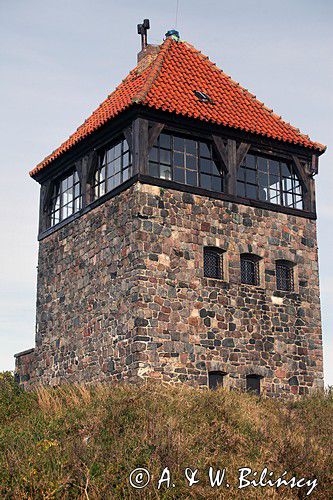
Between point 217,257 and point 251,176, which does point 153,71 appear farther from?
point 217,257

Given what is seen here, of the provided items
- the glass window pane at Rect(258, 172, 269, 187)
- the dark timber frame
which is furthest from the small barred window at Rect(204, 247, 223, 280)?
the glass window pane at Rect(258, 172, 269, 187)

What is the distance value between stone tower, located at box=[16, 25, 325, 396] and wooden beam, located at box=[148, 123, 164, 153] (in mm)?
34

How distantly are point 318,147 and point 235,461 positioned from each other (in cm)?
1382

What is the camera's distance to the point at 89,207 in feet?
79.0

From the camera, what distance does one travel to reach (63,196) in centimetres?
2619

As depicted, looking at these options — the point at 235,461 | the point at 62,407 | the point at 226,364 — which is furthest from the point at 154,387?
the point at 235,461

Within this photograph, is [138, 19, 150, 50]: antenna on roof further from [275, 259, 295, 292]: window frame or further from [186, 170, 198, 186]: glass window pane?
[275, 259, 295, 292]: window frame

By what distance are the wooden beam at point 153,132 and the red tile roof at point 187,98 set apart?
0.48m

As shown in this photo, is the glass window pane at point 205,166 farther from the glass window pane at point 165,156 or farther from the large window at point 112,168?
the large window at point 112,168

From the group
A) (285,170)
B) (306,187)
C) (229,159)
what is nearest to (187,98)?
(229,159)

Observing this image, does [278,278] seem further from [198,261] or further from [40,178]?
[40,178]
